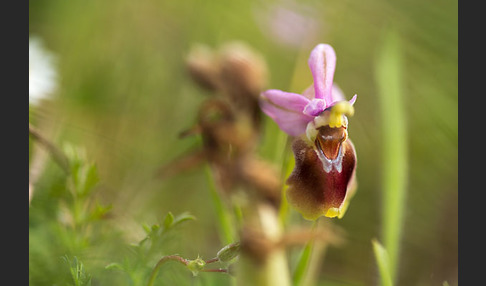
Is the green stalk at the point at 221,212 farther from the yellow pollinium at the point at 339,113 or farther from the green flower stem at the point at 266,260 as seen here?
the yellow pollinium at the point at 339,113

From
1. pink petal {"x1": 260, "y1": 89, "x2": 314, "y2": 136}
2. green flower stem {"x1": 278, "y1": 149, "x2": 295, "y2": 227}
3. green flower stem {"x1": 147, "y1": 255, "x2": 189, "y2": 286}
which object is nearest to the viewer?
green flower stem {"x1": 147, "y1": 255, "x2": 189, "y2": 286}

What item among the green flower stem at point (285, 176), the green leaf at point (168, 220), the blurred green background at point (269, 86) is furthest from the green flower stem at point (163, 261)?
the blurred green background at point (269, 86)

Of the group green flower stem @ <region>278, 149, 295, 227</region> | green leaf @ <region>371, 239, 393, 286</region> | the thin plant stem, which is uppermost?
green flower stem @ <region>278, 149, 295, 227</region>

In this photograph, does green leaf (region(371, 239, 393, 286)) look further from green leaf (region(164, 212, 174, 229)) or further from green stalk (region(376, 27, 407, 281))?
green leaf (region(164, 212, 174, 229))

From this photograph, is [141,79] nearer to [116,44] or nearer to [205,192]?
[116,44]

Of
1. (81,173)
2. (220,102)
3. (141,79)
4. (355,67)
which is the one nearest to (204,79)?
(220,102)

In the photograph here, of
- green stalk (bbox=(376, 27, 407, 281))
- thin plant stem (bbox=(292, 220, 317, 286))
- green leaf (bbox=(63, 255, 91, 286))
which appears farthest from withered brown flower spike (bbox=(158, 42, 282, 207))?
green leaf (bbox=(63, 255, 91, 286))
